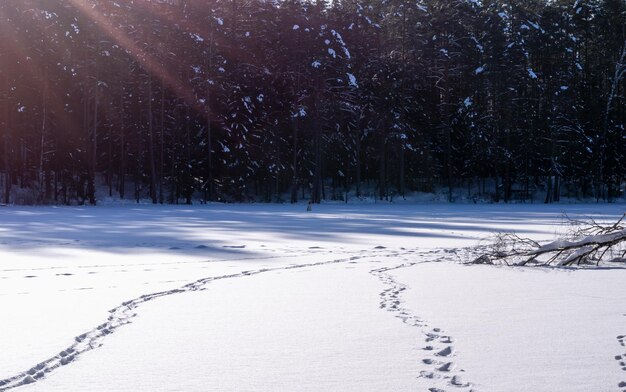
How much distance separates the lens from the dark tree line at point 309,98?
1855 inches

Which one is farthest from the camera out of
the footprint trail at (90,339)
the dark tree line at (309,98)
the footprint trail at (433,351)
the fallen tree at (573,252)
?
the dark tree line at (309,98)

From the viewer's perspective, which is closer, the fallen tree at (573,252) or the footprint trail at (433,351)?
the footprint trail at (433,351)

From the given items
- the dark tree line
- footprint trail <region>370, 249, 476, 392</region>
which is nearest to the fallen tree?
footprint trail <region>370, 249, 476, 392</region>

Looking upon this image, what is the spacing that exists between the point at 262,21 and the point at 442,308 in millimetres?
46765

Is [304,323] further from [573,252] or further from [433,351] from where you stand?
[573,252]

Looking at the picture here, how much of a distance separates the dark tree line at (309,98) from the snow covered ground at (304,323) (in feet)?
112

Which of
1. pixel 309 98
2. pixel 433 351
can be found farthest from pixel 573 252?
pixel 309 98

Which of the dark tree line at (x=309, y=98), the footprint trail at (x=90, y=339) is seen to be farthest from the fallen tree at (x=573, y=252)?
the dark tree line at (x=309, y=98)

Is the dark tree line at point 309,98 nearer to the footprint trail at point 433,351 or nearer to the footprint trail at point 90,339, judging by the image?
the footprint trail at point 90,339

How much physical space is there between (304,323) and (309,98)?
4449 cm

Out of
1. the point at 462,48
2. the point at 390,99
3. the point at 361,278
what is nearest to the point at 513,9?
the point at 462,48

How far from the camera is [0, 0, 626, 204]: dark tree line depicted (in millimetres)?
47125

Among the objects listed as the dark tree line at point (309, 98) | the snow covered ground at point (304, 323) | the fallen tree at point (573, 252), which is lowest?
the snow covered ground at point (304, 323)

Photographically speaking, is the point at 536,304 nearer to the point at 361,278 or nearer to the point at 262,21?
the point at 361,278
